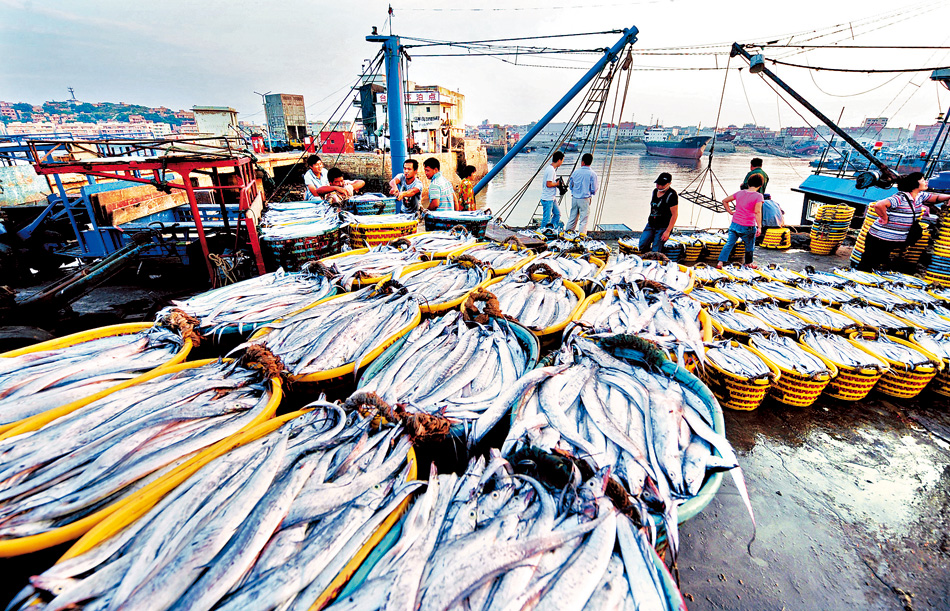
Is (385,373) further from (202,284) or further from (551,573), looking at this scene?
(202,284)

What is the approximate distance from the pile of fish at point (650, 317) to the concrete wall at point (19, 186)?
16.8 metres

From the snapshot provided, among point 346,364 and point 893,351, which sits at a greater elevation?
point 346,364

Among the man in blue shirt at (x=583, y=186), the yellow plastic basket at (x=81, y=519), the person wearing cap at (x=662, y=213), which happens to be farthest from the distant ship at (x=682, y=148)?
the yellow plastic basket at (x=81, y=519)

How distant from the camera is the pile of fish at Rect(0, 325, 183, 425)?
2.14 metres

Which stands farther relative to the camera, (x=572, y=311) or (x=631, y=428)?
(x=572, y=311)

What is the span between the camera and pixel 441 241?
585cm

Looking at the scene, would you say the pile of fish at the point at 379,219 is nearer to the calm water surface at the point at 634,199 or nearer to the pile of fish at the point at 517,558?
the pile of fish at the point at 517,558

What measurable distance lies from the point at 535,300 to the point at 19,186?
1726cm

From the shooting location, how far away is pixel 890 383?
3.86m

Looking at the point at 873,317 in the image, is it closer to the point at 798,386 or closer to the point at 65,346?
the point at 798,386

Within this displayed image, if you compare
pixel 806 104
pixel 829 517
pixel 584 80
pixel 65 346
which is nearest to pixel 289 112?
pixel 584 80

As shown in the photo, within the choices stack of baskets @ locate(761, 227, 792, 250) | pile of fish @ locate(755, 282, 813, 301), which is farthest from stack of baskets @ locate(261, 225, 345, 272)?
A: stack of baskets @ locate(761, 227, 792, 250)

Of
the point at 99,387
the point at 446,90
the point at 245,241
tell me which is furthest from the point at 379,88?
the point at 99,387

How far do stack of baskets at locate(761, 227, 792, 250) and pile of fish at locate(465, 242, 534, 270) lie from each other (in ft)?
25.1
